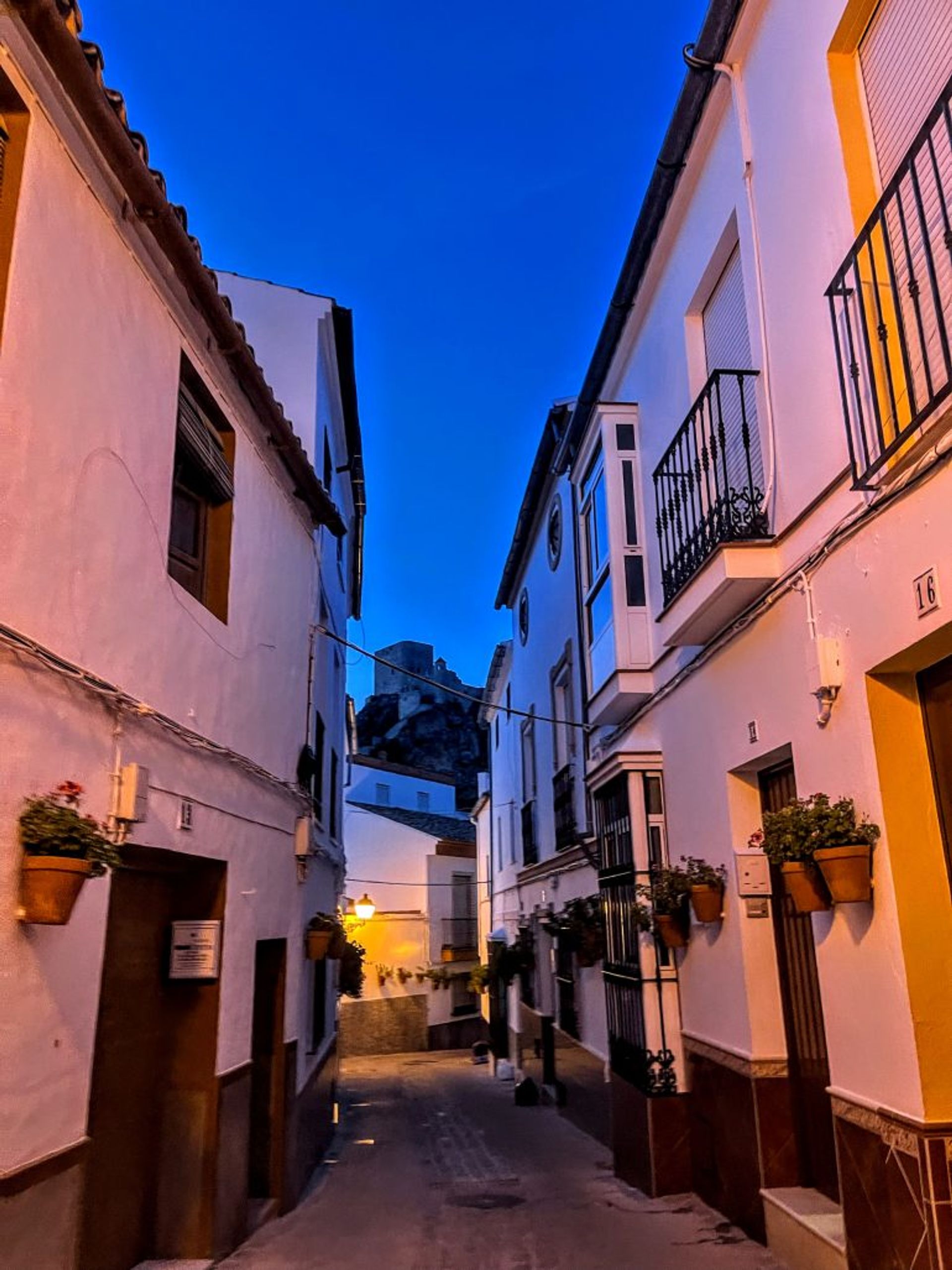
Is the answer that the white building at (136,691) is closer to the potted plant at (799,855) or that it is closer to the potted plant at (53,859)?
the potted plant at (53,859)

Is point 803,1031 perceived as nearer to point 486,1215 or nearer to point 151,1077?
point 486,1215

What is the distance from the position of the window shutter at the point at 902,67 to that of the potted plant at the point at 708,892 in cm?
427

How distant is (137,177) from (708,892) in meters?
5.44

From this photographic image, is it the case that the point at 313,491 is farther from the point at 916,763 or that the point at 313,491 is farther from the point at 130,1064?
the point at 916,763

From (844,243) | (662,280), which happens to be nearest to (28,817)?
(844,243)

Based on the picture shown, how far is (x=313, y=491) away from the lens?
921 cm

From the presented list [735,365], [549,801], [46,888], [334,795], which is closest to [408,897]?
[549,801]

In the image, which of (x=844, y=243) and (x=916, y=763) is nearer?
(x=916, y=763)

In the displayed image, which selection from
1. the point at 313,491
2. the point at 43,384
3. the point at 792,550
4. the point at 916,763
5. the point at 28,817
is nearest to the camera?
the point at 28,817

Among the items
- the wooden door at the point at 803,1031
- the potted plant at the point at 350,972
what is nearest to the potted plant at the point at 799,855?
the wooden door at the point at 803,1031

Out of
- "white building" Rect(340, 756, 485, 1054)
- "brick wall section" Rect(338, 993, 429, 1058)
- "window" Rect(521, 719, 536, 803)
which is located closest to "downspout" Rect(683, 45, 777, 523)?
"window" Rect(521, 719, 536, 803)

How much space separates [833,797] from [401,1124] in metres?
11.0

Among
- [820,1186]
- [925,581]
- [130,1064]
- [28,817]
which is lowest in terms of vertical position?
[820,1186]

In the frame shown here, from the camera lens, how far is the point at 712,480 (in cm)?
698
